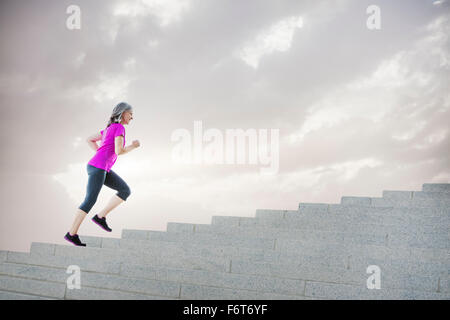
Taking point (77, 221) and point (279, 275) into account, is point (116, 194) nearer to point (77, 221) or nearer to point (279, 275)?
point (77, 221)

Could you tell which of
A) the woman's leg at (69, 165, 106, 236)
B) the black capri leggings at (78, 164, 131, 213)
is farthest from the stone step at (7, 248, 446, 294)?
the black capri leggings at (78, 164, 131, 213)

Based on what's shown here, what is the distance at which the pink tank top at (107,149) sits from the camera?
6605 millimetres

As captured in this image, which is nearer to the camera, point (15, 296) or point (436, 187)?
point (15, 296)

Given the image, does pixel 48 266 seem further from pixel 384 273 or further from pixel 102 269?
pixel 384 273

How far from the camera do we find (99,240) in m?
7.32

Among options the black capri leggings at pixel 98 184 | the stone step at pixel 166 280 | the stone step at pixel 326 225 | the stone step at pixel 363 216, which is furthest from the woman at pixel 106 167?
the stone step at pixel 363 216

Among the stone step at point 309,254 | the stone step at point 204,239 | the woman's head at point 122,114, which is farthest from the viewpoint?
the woman's head at point 122,114

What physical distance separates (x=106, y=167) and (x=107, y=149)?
28 cm

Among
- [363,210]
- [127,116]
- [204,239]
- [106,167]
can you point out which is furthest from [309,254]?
[127,116]

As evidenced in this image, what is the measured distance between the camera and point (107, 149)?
668 centimetres

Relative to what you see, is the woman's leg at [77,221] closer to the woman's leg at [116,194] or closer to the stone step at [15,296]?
the woman's leg at [116,194]

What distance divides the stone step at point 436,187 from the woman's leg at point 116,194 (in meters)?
5.01
